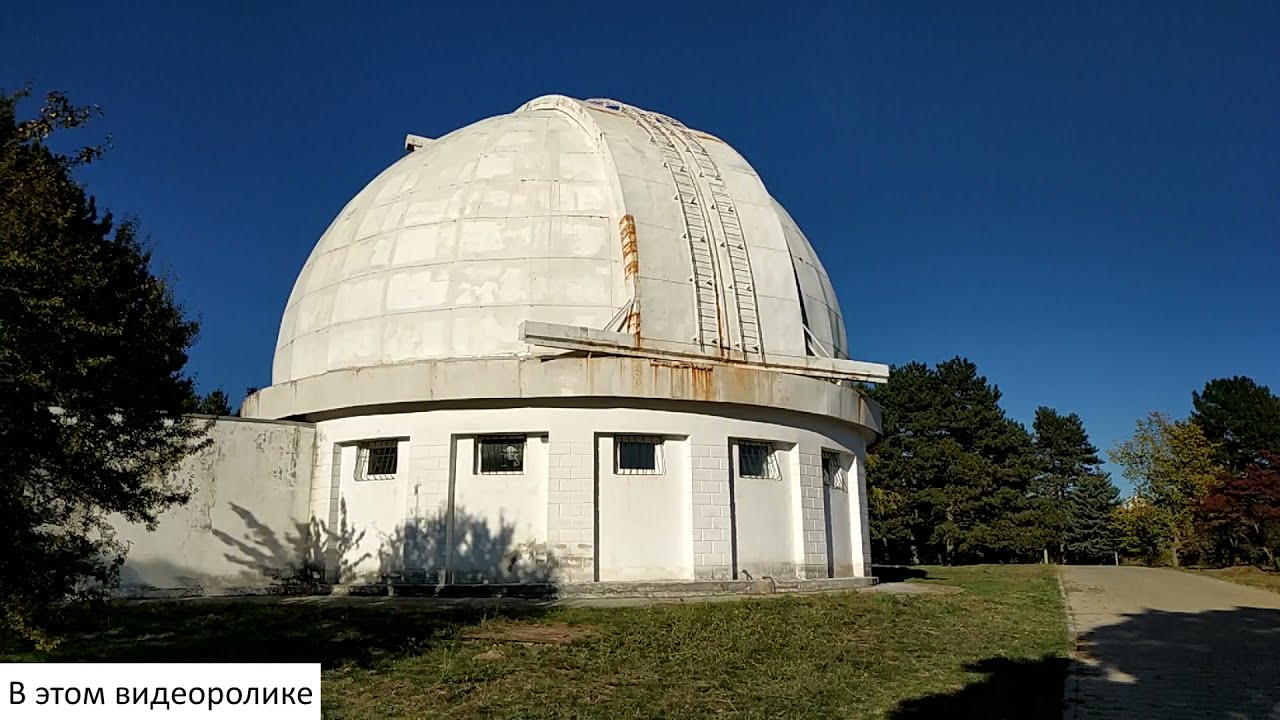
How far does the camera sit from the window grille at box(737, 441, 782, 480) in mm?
20172

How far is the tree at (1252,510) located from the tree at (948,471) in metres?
11.5

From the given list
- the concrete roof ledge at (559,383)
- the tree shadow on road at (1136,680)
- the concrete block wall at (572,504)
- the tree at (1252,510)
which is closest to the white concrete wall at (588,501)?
the concrete block wall at (572,504)

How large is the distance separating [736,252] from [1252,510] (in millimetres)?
31033

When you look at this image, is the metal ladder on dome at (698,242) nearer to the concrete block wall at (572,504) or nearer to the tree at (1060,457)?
the concrete block wall at (572,504)

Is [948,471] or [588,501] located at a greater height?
[948,471]

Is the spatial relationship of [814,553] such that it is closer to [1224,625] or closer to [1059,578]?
[1224,625]

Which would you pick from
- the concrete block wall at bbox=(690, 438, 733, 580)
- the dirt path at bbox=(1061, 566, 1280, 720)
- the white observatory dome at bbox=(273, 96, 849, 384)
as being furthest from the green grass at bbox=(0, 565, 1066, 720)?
the white observatory dome at bbox=(273, 96, 849, 384)

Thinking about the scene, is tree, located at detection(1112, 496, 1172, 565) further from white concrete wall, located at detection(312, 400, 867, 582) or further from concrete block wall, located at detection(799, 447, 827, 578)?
white concrete wall, located at detection(312, 400, 867, 582)

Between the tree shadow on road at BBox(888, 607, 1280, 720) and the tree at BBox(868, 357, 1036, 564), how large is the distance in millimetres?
39060

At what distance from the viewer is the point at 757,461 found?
20469 millimetres

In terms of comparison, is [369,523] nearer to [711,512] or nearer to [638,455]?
[638,455]

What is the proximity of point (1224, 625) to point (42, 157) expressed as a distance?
18.4 meters

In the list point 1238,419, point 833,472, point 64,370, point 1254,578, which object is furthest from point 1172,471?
point 64,370

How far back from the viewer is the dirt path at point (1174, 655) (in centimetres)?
894
